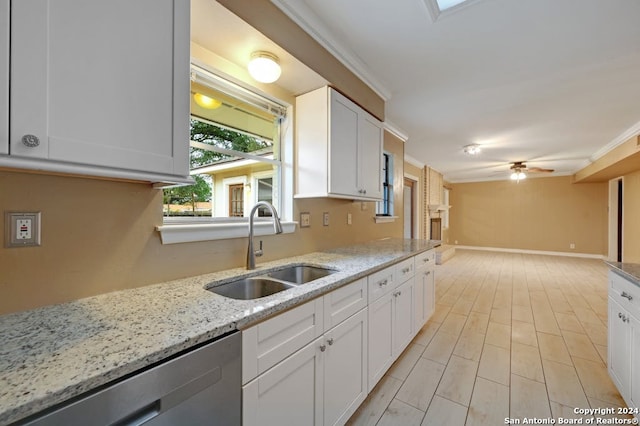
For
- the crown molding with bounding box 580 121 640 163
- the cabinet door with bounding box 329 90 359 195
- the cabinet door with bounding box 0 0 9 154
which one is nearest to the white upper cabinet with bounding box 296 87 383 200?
the cabinet door with bounding box 329 90 359 195

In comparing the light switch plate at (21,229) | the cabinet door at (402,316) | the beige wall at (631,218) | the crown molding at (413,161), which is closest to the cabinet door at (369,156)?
the cabinet door at (402,316)

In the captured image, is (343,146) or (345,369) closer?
(345,369)

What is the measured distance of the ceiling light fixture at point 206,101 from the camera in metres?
1.59

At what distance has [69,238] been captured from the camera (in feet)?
3.36

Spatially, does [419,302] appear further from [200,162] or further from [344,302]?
[200,162]

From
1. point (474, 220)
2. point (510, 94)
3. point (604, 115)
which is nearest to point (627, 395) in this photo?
point (510, 94)

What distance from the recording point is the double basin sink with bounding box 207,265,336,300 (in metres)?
1.43

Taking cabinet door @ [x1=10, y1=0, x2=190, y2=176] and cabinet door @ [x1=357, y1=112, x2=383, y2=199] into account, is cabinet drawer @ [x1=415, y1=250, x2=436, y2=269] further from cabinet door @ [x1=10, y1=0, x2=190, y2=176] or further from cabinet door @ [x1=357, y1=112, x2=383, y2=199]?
cabinet door @ [x1=10, y1=0, x2=190, y2=176]

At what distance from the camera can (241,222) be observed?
1771 millimetres

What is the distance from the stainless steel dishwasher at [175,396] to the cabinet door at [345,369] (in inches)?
21.5

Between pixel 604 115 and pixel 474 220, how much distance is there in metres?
6.10

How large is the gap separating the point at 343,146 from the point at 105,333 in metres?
1.81

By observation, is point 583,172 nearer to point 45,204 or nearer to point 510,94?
point 510,94

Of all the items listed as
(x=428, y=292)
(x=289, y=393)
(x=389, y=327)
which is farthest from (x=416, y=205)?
(x=289, y=393)
